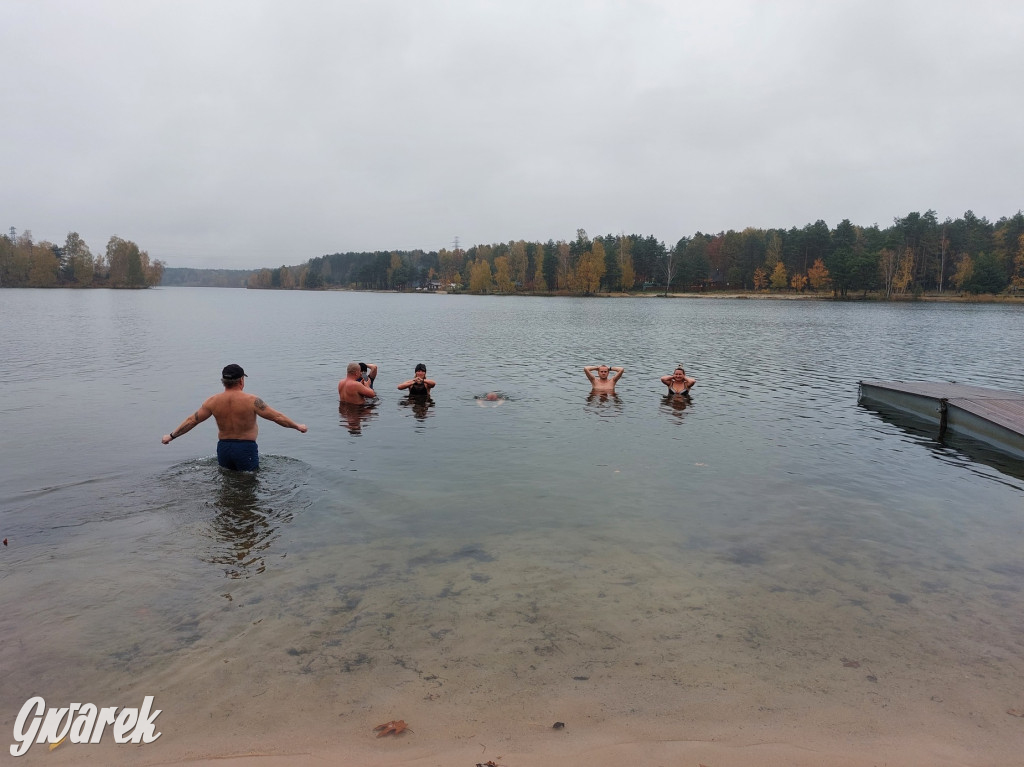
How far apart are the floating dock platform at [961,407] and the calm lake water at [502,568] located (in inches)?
40.8

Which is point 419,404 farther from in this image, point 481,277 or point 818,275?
point 481,277

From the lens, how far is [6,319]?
53.9 m

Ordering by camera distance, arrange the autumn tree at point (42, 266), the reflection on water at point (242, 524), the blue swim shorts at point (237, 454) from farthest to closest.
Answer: the autumn tree at point (42, 266)
the blue swim shorts at point (237, 454)
the reflection on water at point (242, 524)

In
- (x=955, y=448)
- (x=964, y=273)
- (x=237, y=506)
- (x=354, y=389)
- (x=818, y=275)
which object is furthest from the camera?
(x=818, y=275)

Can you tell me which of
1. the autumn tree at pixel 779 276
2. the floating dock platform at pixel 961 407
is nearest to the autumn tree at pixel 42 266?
the autumn tree at pixel 779 276

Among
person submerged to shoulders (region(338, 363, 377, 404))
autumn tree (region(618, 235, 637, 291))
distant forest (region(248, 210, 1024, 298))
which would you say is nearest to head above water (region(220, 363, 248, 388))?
person submerged to shoulders (region(338, 363, 377, 404))

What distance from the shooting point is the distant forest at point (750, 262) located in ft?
375

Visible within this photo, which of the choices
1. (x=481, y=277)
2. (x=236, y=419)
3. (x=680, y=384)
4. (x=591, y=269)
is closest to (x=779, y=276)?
(x=591, y=269)

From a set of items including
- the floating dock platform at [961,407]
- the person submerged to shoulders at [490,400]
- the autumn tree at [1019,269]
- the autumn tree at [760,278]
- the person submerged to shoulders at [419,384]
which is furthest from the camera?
the autumn tree at [760,278]

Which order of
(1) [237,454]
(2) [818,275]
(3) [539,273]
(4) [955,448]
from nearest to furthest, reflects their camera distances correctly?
(1) [237,454] → (4) [955,448] → (2) [818,275] → (3) [539,273]

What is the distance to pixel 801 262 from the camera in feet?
434

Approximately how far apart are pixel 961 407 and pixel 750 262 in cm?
13976

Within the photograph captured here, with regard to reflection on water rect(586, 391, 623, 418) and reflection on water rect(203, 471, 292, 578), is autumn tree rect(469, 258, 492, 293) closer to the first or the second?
reflection on water rect(586, 391, 623, 418)

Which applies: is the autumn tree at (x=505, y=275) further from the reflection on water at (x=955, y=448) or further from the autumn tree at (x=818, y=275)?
the reflection on water at (x=955, y=448)
